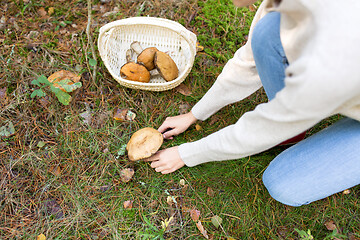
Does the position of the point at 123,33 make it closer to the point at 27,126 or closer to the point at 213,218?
the point at 27,126

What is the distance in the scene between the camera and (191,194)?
187 centimetres

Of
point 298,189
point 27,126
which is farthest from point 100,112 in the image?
point 298,189

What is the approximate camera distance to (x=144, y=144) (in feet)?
5.68

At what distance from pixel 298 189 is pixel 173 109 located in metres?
1.07

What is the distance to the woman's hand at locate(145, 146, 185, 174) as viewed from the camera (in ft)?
5.75

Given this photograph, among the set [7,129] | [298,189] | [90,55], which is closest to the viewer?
[298,189]

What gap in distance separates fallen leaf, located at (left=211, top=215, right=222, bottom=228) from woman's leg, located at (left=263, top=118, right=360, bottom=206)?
0.45m

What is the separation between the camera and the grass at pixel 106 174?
1.75 metres

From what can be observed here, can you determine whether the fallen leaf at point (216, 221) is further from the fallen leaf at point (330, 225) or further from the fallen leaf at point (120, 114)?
the fallen leaf at point (120, 114)

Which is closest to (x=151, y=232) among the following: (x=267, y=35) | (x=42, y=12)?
(x=267, y=35)

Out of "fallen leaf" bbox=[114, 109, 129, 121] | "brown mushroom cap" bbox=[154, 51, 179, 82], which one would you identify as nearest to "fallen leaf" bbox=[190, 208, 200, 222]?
"fallen leaf" bbox=[114, 109, 129, 121]

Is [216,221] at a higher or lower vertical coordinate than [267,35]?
lower

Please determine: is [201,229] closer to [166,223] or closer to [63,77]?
[166,223]

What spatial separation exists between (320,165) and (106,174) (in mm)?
1366
